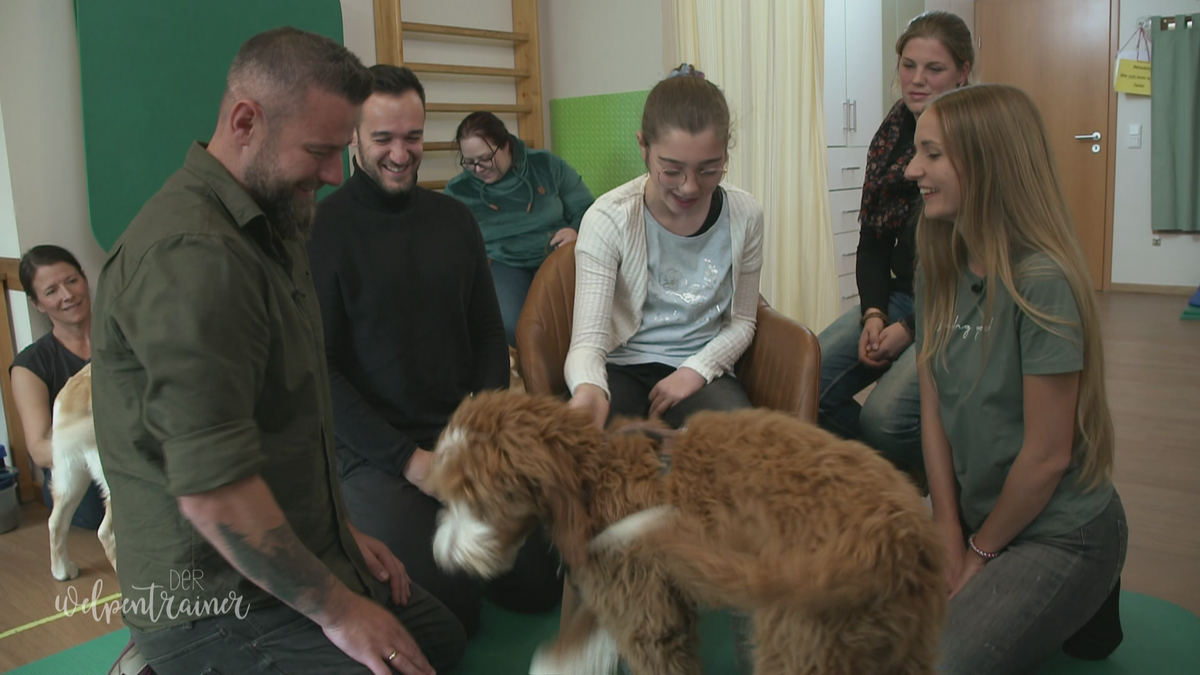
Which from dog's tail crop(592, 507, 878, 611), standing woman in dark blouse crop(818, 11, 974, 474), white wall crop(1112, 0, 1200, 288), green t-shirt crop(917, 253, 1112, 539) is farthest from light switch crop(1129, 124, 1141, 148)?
dog's tail crop(592, 507, 878, 611)

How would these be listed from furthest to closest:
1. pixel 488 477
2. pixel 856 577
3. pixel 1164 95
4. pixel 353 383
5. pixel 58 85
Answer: pixel 1164 95, pixel 58 85, pixel 353 383, pixel 488 477, pixel 856 577

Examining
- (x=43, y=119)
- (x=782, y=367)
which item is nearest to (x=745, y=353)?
(x=782, y=367)

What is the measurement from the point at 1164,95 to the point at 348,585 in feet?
22.4

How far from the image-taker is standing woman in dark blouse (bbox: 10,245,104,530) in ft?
9.02

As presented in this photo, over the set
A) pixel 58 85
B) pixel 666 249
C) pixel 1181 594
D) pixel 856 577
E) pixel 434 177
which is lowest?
pixel 1181 594

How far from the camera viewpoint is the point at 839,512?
1.06m

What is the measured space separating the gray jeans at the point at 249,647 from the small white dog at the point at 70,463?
51.6 inches

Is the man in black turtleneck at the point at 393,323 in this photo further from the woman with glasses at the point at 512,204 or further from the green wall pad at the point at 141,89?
the woman with glasses at the point at 512,204

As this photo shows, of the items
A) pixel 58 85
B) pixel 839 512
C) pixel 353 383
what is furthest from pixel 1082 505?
pixel 58 85

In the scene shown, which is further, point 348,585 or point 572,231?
point 572,231

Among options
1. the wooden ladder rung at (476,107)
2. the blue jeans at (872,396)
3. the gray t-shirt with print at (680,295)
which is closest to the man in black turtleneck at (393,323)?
the gray t-shirt with print at (680,295)

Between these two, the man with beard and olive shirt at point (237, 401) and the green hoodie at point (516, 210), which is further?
the green hoodie at point (516, 210)

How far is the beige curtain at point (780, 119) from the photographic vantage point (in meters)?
4.00

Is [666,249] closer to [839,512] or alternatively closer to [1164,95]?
[839,512]
